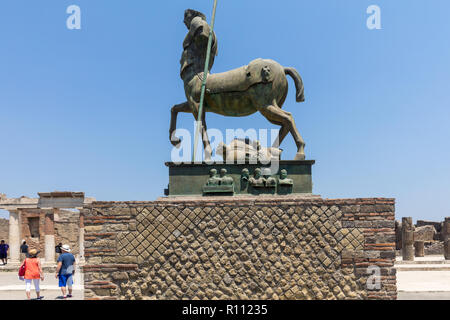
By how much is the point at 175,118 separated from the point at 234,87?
1.16m

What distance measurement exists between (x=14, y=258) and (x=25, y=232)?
5822mm

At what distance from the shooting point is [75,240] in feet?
87.4

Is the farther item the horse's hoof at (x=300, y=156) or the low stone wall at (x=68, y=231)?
the low stone wall at (x=68, y=231)

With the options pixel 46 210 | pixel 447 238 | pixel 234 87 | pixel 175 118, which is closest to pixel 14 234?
pixel 46 210

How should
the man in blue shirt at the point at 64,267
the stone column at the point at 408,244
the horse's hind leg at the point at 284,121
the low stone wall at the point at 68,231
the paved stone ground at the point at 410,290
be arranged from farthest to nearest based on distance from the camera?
the low stone wall at the point at 68,231
the stone column at the point at 408,244
the paved stone ground at the point at 410,290
the man in blue shirt at the point at 64,267
the horse's hind leg at the point at 284,121

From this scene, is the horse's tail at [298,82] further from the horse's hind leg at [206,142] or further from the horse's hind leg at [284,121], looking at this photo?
the horse's hind leg at [206,142]

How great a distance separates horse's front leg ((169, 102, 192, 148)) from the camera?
7864 mm

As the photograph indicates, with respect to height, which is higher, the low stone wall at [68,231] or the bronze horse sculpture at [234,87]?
the bronze horse sculpture at [234,87]

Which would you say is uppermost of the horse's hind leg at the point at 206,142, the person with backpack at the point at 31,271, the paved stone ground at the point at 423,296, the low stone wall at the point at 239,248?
the horse's hind leg at the point at 206,142

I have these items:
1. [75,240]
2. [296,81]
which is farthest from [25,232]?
[296,81]

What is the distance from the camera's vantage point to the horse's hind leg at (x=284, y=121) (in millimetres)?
7364

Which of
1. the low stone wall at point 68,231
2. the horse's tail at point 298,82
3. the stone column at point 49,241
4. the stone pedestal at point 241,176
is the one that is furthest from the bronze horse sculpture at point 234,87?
the low stone wall at point 68,231

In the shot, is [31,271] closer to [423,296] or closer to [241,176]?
[241,176]
